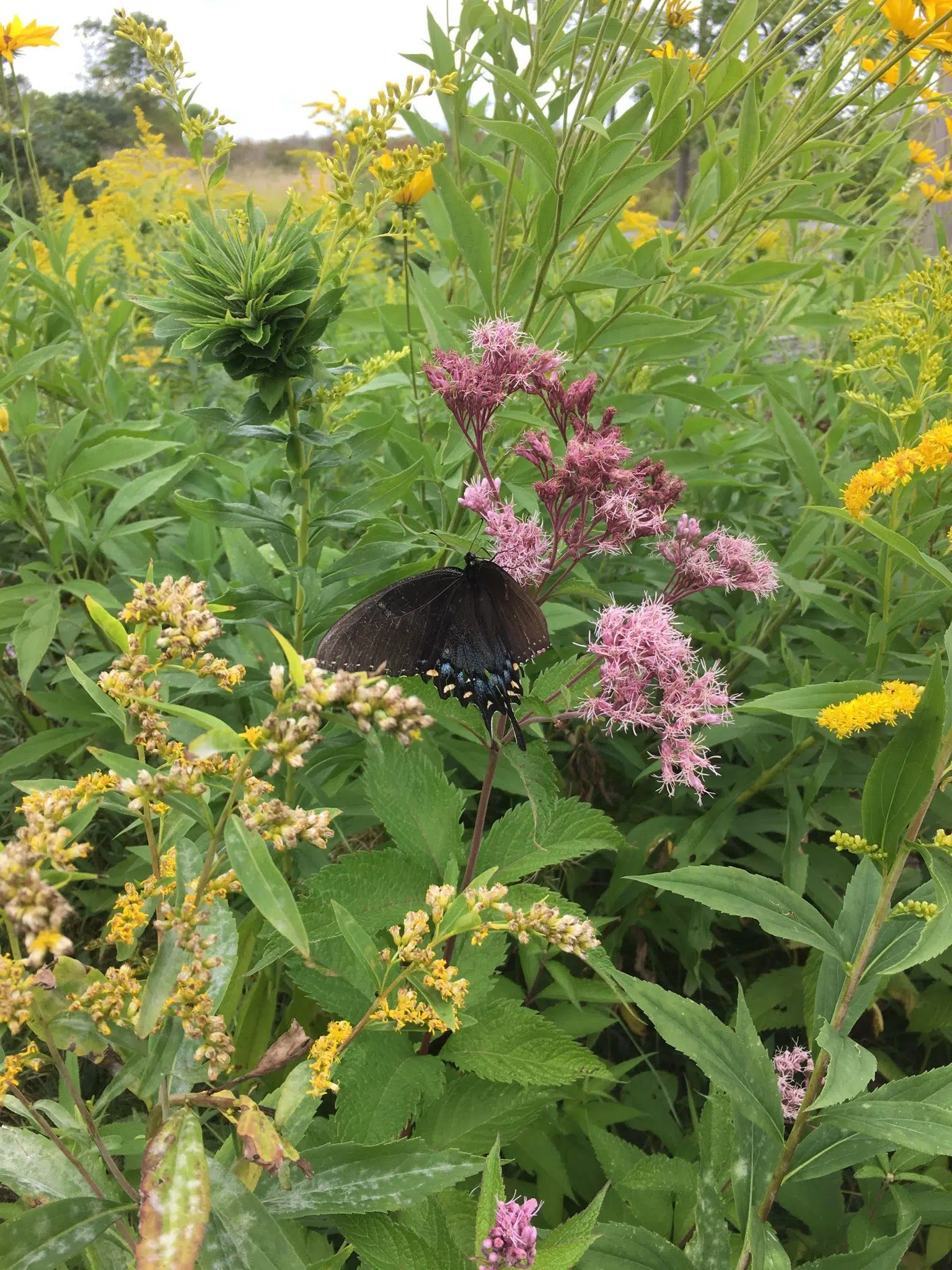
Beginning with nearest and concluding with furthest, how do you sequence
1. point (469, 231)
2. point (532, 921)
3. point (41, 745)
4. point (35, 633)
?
point (532, 921), point (469, 231), point (35, 633), point (41, 745)

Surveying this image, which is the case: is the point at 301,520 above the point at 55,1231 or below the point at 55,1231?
above

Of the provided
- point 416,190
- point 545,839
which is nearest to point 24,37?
point 416,190

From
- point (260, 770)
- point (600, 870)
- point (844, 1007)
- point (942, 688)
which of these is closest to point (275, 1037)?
point (260, 770)

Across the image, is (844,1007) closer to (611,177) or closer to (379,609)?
(379,609)

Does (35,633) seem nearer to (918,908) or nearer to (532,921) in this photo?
(532,921)

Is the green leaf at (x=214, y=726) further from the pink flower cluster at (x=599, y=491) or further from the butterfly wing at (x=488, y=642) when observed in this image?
the pink flower cluster at (x=599, y=491)

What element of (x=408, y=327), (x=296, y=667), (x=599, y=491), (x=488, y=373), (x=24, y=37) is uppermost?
(x=24, y=37)

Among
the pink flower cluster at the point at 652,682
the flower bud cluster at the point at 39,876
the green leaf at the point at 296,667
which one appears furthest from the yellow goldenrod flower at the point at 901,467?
the flower bud cluster at the point at 39,876
